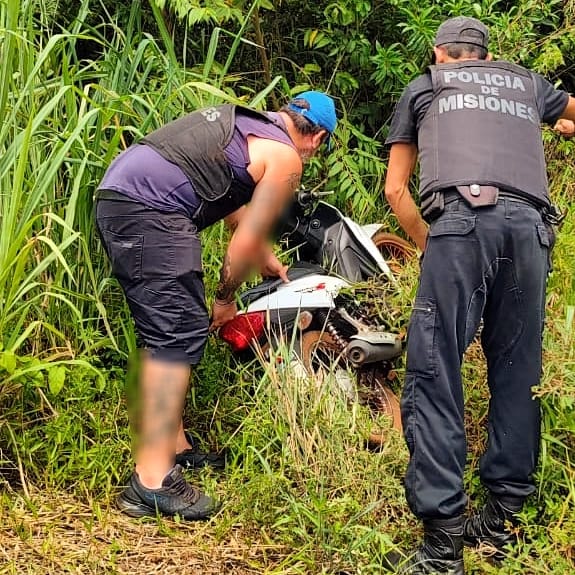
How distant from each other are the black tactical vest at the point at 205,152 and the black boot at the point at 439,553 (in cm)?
146

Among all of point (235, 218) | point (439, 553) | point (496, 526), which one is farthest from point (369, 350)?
point (439, 553)

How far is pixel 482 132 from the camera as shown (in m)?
3.06

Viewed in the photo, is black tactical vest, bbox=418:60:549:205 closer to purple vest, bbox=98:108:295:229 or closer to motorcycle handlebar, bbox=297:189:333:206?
purple vest, bbox=98:108:295:229

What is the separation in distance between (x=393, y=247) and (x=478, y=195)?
2.00 metres

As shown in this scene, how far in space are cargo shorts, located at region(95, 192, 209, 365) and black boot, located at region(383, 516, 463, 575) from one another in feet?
3.58

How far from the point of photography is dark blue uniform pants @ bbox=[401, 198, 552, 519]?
293 centimetres

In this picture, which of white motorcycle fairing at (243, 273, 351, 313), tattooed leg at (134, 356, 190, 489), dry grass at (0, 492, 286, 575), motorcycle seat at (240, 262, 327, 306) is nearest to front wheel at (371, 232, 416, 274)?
motorcycle seat at (240, 262, 327, 306)

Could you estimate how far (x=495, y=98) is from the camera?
3135 mm

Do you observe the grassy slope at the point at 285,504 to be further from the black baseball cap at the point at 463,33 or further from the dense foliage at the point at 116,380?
the black baseball cap at the point at 463,33

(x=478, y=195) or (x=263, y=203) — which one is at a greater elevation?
(x=478, y=195)

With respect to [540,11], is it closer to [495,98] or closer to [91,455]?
[495,98]

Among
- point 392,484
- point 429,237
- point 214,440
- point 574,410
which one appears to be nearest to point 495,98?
point 429,237

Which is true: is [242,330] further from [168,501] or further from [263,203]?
[168,501]

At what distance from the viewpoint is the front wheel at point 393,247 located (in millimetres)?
Result: 4824
